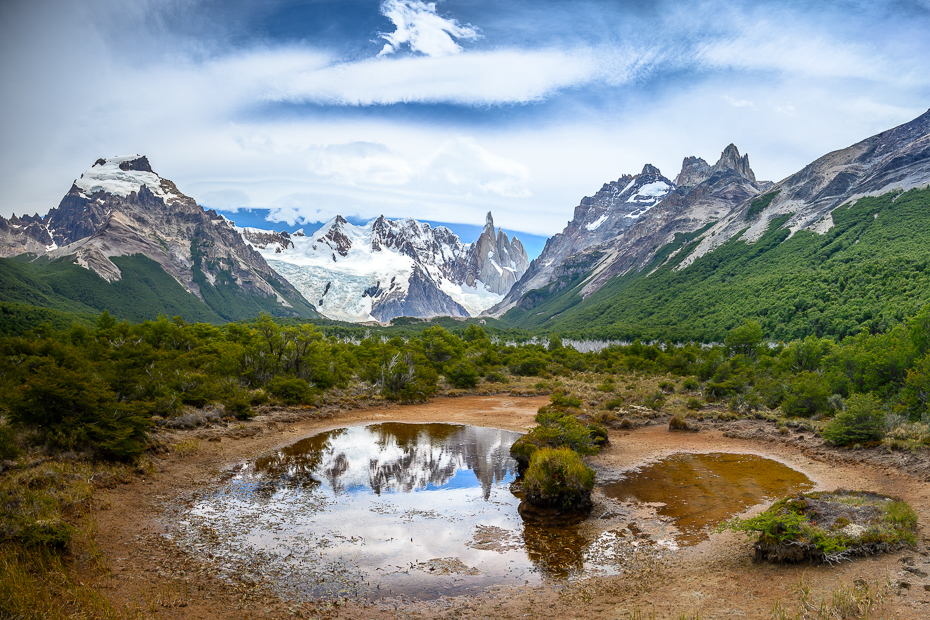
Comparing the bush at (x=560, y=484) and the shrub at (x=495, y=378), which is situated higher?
the bush at (x=560, y=484)

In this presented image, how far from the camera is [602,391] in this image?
4447 centimetres

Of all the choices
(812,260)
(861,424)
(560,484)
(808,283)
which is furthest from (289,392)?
(812,260)

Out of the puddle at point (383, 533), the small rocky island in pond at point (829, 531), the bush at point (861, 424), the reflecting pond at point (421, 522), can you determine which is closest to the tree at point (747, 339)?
the bush at point (861, 424)

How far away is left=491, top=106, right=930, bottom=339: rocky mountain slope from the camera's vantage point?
259 feet

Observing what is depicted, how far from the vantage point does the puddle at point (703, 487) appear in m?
14.3

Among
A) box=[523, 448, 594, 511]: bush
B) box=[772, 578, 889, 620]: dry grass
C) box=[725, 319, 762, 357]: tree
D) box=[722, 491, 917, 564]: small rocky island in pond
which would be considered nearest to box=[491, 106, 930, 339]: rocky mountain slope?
box=[725, 319, 762, 357]: tree

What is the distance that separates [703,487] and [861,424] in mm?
9435

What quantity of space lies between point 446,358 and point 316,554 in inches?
1764

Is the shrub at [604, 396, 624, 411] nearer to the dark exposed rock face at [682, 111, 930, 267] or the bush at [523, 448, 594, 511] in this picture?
the bush at [523, 448, 594, 511]

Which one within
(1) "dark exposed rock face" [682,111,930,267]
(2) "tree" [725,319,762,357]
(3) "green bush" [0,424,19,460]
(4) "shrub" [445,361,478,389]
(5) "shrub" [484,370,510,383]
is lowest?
(5) "shrub" [484,370,510,383]

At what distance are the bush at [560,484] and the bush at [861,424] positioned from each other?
14055 mm

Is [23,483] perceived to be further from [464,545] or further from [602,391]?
[602,391]

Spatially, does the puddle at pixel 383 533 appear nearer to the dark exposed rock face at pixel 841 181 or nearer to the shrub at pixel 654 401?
the shrub at pixel 654 401

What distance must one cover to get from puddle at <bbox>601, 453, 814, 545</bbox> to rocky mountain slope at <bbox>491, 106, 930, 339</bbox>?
64.3 m
